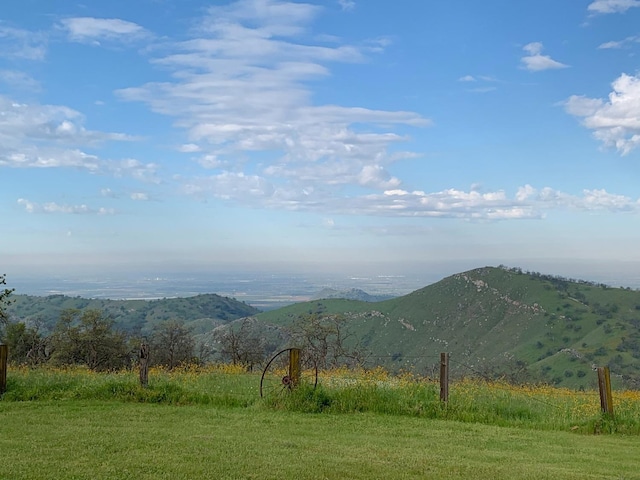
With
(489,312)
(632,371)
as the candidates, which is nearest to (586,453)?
(632,371)

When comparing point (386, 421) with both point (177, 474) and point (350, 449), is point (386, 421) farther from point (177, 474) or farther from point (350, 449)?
point (177, 474)

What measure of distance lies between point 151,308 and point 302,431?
16150 centimetres

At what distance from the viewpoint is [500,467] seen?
947cm

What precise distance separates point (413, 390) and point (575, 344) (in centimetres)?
10712

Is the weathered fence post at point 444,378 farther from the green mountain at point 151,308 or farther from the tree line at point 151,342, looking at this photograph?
the green mountain at point 151,308

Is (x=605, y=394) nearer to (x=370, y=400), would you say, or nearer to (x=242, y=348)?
(x=370, y=400)

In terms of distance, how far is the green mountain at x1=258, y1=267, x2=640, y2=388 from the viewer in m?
99.7

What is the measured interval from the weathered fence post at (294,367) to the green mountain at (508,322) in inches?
3103

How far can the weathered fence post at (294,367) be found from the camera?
15.1m

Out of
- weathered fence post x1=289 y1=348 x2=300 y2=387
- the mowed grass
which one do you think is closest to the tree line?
the mowed grass

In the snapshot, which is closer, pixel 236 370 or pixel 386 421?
pixel 386 421

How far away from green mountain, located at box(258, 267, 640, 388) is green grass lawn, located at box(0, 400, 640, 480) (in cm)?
8018

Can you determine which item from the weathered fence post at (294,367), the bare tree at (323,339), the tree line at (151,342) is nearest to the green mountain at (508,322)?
the tree line at (151,342)

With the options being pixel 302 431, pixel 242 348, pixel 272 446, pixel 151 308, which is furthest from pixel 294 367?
pixel 151 308
